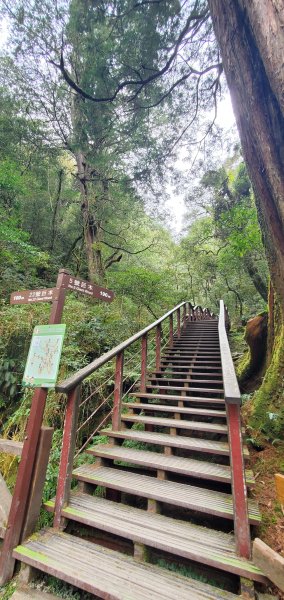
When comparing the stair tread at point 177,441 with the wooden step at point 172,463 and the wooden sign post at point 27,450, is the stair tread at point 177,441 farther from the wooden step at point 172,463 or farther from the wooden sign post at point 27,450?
the wooden sign post at point 27,450

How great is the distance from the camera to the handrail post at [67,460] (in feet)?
6.97

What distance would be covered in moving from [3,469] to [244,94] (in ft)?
16.7

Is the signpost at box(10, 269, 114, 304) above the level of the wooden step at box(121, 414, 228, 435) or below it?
above

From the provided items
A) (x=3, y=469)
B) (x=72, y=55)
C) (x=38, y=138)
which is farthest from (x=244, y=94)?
(x=38, y=138)

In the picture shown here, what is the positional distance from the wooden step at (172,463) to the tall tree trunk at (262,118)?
87 centimetres

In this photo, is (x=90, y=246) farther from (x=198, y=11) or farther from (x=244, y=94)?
(x=244, y=94)

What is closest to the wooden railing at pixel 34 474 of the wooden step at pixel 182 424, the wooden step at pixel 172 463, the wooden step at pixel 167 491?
the wooden step at pixel 167 491

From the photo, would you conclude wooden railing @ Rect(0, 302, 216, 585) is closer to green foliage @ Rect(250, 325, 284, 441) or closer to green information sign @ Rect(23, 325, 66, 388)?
green information sign @ Rect(23, 325, 66, 388)

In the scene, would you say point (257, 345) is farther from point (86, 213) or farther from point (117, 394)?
point (86, 213)

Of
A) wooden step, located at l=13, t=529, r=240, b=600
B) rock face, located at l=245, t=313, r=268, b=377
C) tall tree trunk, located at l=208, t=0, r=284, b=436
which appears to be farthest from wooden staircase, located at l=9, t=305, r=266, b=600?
rock face, located at l=245, t=313, r=268, b=377

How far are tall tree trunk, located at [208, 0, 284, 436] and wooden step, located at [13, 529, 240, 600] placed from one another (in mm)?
1677

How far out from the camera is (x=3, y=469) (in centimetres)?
318

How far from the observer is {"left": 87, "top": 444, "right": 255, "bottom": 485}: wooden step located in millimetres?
2180

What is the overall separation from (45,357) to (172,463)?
1499 millimetres
